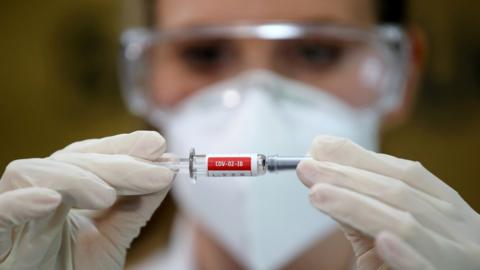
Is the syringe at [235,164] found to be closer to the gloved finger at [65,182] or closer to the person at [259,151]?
the person at [259,151]

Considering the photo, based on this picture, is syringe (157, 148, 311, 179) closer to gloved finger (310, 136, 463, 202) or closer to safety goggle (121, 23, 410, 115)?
gloved finger (310, 136, 463, 202)

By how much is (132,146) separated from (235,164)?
0.19 meters

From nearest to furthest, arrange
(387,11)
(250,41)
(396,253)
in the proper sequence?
(396,253)
(250,41)
(387,11)

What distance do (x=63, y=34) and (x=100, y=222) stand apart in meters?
1.56

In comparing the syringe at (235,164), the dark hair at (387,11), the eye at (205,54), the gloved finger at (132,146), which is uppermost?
the dark hair at (387,11)

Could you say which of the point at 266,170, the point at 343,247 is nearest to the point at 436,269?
the point at 266,170

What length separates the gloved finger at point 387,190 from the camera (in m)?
0.91

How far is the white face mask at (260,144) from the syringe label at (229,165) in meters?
0.38

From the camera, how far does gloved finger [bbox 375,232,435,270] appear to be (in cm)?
84

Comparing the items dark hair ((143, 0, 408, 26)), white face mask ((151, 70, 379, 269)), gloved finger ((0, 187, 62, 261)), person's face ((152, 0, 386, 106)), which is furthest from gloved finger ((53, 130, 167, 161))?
dark hair ((143, 0, 408, 26))

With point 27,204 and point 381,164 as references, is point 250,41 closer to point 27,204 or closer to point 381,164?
point 381,164

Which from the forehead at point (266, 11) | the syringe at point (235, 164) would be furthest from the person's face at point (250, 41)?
the syringe at point (235, 164)

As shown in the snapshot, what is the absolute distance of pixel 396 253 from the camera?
2.78ft

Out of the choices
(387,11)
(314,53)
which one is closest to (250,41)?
(314,53)
